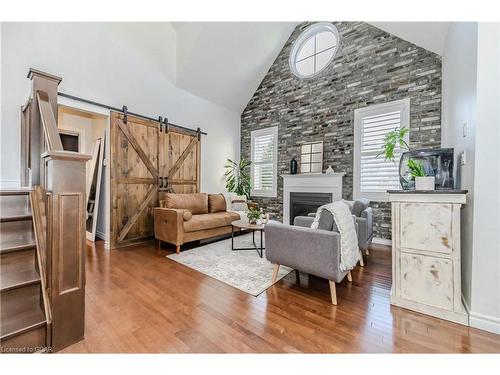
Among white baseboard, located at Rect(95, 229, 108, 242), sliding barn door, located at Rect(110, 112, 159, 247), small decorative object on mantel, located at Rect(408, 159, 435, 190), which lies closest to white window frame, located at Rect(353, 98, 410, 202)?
small decorative object on mantel, located at Rect(408, 159, 435, 190)

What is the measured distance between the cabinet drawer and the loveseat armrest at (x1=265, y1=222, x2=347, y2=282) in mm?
625

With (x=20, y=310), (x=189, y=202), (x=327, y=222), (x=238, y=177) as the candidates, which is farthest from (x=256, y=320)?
(x=238, y=177)

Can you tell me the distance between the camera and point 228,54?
5059 millimetres

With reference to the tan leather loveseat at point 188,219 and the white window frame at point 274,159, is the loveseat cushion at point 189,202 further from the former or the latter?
the white window frame at point 274,159

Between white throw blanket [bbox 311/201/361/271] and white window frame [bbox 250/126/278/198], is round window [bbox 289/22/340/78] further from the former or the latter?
white throw blanket [bbox 311/201/361/271]

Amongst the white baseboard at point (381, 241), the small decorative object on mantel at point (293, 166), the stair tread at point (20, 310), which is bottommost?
the white baseboard at point (381, 241)

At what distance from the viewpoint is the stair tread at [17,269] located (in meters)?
1.49

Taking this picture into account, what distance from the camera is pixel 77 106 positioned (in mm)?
3477

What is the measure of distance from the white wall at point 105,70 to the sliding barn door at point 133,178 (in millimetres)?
387

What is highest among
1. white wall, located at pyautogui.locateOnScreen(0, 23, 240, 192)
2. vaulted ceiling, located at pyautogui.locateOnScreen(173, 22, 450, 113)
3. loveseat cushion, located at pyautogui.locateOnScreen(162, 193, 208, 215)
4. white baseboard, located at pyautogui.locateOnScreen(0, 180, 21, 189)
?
vaulted ceiling, located at pyautogui.locateOnScreen(173, 22, 450, 113)

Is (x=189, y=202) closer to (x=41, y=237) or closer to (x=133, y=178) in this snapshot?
(x=133, y=178)

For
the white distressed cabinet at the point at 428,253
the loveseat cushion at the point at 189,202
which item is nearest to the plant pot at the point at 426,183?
the white distressed cabinet at the point at 428,253

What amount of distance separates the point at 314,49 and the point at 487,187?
16.0 ft

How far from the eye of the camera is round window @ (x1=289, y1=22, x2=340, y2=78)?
498 cm
